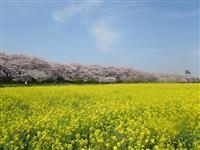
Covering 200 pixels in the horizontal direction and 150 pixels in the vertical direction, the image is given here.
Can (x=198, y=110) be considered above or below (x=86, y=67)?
below

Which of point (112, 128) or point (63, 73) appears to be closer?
point (112, 128)

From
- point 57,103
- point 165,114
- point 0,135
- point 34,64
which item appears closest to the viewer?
point 0,135

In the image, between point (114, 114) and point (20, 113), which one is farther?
point (20, 113)

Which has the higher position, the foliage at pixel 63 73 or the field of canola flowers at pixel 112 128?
the foliage at pixel 63 73

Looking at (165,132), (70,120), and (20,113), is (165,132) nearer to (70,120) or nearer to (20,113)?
(70,120)

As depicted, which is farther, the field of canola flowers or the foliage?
the foliage

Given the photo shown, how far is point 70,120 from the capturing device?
10.1m

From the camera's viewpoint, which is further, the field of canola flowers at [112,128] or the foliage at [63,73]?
the foliage at [63,73]

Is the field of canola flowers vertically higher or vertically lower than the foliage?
lower

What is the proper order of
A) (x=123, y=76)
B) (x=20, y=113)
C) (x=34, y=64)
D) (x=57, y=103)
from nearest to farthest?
(x=20, y=113), (x=57, y=103), (x=34, y=64), (x=123, y=76)

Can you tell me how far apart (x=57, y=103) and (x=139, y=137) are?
7.22m

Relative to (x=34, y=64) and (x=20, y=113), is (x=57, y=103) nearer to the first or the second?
(x=20, y=113)

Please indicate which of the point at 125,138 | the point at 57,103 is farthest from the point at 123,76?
the point at 125,138

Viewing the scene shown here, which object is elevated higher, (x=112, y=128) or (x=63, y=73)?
(x=63, y=73)
